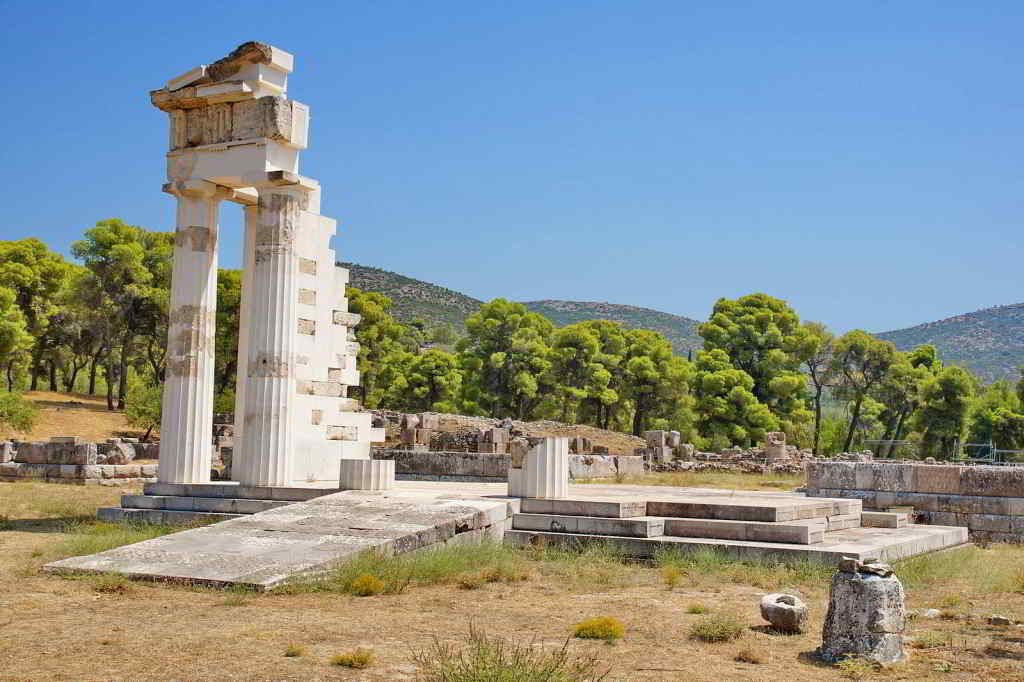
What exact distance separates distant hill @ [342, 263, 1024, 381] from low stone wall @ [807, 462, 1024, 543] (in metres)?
83.8

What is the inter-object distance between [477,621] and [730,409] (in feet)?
152

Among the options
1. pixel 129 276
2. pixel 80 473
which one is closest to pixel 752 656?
pixel 80 473

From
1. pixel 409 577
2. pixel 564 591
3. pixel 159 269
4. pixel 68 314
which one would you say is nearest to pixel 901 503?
pixel 564 591

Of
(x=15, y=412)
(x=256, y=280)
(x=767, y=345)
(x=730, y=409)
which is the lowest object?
(x=15, y=412)

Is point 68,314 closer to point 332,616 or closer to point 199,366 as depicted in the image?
point 199,366

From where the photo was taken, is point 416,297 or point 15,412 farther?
point 416,297

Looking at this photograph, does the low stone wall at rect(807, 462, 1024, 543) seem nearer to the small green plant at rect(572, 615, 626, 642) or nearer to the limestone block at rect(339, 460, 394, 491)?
the limestone block at rect(339, 460, 394, 491)

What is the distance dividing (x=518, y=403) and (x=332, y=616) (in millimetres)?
50857

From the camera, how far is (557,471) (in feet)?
44.0

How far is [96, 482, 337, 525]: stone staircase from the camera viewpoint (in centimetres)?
1405

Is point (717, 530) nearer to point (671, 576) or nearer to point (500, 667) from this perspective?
point (671, 576)

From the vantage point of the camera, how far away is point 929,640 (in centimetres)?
754

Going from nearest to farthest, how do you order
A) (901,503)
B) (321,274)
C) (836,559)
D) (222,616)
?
(222,616)
(836,559)
(901,503)
(321,274)

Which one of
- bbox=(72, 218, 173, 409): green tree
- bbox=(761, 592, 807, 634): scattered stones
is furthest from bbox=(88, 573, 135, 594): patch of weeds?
bbox=(72, 218, 173, 409): green tree
